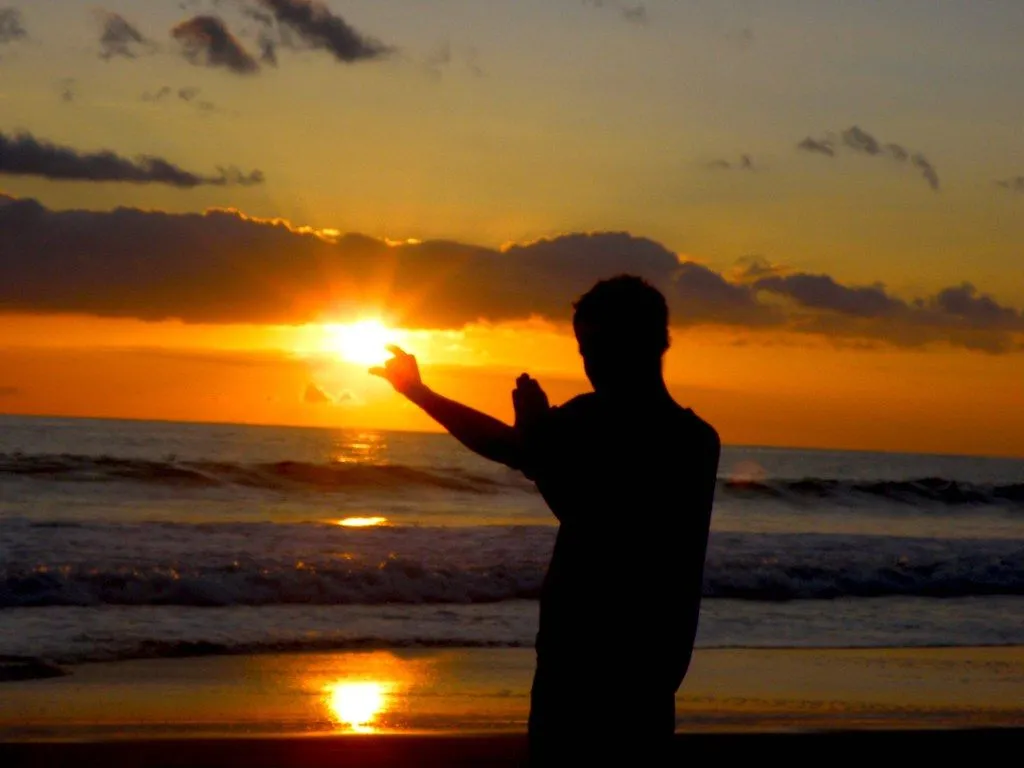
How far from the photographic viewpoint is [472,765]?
22.2 ft

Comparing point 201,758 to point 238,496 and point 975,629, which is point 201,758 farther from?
point 238,496

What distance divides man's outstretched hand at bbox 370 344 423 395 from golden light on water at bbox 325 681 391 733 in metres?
5.36

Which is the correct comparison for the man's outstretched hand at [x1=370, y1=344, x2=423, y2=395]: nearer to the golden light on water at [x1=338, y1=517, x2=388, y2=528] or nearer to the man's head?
the man's head

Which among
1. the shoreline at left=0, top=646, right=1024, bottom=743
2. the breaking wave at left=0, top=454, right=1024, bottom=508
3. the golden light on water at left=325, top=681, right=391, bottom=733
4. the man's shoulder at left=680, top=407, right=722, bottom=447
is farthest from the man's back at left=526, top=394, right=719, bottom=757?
the breaking wave at left=0, top=454, right=1024, bottom=508

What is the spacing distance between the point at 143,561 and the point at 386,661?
641cm

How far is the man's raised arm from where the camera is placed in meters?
2.60

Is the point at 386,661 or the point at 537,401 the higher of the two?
the point at 537,401

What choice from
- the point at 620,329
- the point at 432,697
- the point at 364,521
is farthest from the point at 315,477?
the point at 620,329

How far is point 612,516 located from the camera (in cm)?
265

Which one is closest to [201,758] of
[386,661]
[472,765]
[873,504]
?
[472,765]

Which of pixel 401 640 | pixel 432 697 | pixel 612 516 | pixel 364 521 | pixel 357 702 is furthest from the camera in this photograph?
pixel 364 521

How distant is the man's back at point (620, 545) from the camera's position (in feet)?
8.66

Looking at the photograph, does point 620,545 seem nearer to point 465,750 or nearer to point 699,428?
point 699,428

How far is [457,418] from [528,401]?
0.48 feet
